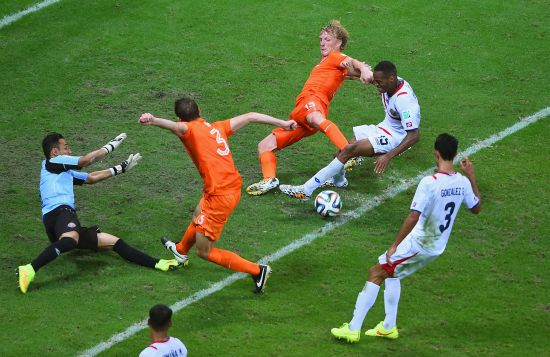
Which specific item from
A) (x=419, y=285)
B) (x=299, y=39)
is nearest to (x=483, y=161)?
(x=419, y=285)

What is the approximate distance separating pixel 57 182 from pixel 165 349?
384cm

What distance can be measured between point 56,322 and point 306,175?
4.40 m

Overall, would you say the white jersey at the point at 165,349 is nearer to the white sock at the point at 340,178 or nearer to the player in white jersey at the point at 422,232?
the player in white jersey at the point at 422,232

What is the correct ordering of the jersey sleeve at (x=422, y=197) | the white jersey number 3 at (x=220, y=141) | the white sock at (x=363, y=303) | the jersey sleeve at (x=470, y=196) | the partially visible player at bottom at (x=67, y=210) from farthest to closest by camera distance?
the partially visible player at bottom at (x=67, y=210) → the white jersey number 3 at (x=220, y=141) → the white sock at (x=363, y=303) → the jersey sleeve at (x=470, y=196) → the jersey sleeve at (x=422, y=197)

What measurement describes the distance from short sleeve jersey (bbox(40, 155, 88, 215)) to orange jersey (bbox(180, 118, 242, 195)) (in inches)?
59.1

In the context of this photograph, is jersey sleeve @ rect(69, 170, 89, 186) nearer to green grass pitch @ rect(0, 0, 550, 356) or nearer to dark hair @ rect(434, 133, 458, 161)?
green grass pitch @ rect(0, 0, 550, 356)

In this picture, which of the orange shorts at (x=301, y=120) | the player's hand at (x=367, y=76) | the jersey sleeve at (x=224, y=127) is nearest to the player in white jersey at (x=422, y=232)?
the jersey sleeve at (x=224, y=127)

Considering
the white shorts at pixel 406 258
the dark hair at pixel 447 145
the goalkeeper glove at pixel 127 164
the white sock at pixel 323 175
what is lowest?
the white sock at pixel 323 175

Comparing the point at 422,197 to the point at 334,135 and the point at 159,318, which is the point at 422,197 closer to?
the point at 159,318

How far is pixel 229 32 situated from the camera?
17.0 m

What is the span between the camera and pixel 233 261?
10.8m

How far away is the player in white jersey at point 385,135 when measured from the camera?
12.5 m

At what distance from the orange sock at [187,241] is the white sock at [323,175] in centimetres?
202

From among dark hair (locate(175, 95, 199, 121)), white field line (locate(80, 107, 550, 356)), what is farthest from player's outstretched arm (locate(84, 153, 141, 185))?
white field line (locate(80, 107, 550, 356))
